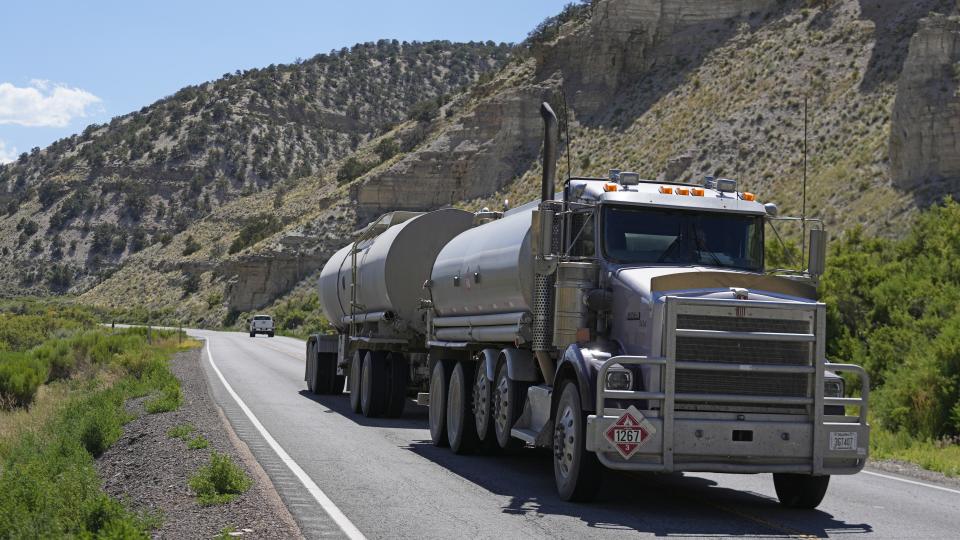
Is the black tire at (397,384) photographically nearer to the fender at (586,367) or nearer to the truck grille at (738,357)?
the fender at (586,367)

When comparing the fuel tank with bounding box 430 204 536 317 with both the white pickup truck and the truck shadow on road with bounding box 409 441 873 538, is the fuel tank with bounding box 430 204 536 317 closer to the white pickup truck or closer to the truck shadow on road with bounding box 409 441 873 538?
the truck shadow on road with bounding box 409 441 873 538

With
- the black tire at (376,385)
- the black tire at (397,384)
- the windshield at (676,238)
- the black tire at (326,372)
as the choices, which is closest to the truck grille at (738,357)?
the windshield at (676,238)

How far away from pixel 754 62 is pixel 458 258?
5435 cm

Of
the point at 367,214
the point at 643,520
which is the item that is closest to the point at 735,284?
the point at 643,520

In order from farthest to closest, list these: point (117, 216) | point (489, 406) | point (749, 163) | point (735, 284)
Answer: point (117, 216)
point (749, 163)
point (489, 406)
point (735, 284)

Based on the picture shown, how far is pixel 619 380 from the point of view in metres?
10.0

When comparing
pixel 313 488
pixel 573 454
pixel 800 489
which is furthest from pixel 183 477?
pixel 800 489

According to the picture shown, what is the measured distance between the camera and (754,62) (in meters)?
66.1

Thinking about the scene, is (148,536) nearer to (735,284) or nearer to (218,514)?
(218,514)

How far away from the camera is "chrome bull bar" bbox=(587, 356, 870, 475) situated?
973 centimetres

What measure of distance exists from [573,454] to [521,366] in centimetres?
226

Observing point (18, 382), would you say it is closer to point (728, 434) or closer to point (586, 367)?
point (586, 367)

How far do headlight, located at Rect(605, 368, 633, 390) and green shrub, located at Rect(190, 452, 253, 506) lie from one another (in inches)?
145

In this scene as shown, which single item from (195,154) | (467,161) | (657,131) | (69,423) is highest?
(195,154)
